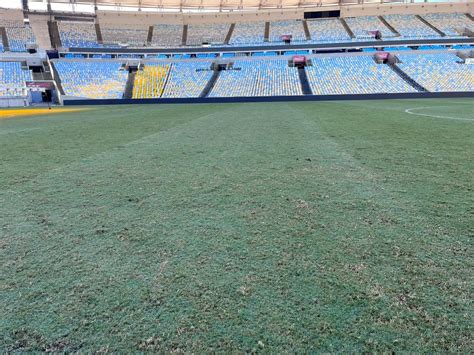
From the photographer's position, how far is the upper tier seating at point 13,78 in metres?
31.4

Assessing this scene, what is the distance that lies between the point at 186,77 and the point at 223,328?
1437 inches

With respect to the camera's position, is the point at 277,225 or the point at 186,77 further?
the point at 186,77

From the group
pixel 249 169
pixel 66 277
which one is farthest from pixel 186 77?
pixel 66 277

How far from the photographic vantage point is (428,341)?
55.3 inches

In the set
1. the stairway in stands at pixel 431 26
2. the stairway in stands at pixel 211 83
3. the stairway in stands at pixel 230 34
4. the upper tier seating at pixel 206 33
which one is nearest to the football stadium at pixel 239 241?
the stairway in stands at pixel 211 83

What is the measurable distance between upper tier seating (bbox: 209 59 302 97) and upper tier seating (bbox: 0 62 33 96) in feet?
66.5

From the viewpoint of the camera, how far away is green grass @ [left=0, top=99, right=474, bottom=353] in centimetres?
150

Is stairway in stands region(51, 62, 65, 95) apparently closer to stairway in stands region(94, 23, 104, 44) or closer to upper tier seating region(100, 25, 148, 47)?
stairway in stands region(94, 23, 104, 44)

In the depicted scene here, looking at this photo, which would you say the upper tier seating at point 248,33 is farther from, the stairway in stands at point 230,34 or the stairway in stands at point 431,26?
the stairway in stands at point 431,26

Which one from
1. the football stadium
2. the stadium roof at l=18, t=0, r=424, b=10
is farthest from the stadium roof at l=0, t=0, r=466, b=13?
the football stadium

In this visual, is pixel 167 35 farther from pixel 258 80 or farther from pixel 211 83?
pixel 258 80

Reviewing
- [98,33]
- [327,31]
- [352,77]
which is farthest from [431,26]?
[98,33]

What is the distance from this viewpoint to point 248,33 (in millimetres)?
42719

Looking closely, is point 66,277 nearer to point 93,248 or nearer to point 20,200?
point 93,248
